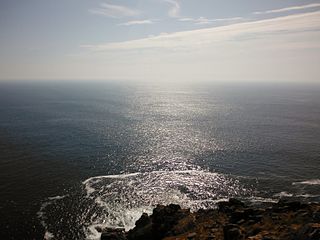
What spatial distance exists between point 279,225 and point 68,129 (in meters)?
150

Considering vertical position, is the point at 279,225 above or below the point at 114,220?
above

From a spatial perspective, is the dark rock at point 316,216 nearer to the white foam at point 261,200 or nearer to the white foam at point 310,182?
the white foam at point 261,200

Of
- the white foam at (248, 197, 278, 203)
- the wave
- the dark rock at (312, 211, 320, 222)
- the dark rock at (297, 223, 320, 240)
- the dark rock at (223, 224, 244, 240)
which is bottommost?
the wave

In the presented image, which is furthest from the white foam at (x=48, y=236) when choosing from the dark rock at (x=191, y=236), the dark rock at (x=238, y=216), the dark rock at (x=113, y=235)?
the dark rock at (x=238, y=216)

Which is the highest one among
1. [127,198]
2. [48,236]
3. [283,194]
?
[283,194]

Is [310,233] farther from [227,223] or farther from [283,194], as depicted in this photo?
[283,194]

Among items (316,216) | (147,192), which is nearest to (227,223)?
(316,216)

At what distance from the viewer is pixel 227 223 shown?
6331cm

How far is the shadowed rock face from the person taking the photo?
2099 inches

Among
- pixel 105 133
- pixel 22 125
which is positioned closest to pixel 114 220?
pixel 105 133

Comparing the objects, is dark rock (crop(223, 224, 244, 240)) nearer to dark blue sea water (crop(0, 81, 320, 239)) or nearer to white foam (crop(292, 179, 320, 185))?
dark blue sea water (crop(0, 81, 320, 239))

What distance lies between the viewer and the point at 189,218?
219 ft

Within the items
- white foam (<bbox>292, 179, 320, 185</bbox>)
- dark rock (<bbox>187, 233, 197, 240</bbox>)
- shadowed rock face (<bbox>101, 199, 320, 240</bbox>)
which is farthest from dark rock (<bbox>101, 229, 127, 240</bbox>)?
white foam (<bbox>292, 179, 320, 185</bbox>)

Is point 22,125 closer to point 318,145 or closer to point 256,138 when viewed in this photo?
point 256,138
